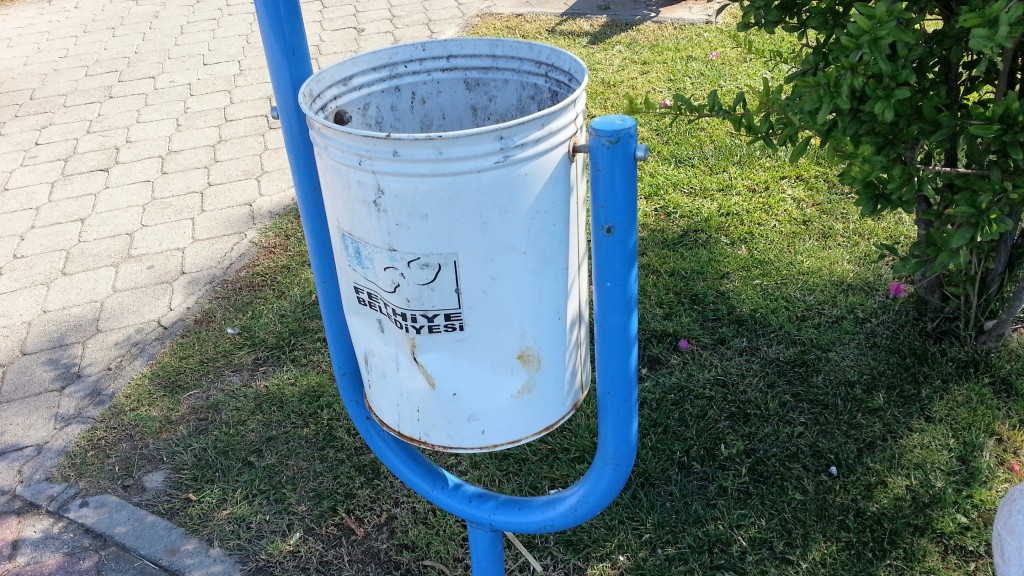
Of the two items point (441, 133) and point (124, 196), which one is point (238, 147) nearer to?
point (124, 196)

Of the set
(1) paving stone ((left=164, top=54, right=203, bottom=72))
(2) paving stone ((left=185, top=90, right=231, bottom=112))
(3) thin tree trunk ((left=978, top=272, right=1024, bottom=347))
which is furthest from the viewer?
(1) paving stone ((left=164, top=54, right=203, bottom=72))

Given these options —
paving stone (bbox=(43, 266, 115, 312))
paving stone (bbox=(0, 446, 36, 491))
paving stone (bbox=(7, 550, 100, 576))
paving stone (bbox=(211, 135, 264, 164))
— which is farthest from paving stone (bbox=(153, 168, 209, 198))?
paving stone (bbox=(7, 550, 100, 576))

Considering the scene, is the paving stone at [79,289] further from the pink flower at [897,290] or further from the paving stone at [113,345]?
the pink flower at [897,290]

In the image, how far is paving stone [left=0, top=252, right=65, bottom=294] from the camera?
3717 mm

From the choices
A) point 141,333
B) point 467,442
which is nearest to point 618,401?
point 467,442

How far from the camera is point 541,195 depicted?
1.47 meters

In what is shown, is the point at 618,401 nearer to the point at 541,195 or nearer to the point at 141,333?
the point at 541,195

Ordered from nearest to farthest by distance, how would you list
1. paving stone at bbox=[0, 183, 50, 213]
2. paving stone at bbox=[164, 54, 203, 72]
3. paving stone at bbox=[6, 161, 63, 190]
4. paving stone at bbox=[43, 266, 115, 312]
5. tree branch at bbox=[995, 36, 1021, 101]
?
tree branch at bbox=[995, 36, 1021, 101], paving stone at bbox=[43, 266, 115, 312], paving stone at bbox=[0, 183, 50, 213], paving stone at bbox=[6, 161, 63, 190], paving stone at bbox=[164, 54, 203, 72]

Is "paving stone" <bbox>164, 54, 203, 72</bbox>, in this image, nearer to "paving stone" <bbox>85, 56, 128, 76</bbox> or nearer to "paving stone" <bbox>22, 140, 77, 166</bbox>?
"paving stone" <bbox>85, 56, 128, 76</bbox>

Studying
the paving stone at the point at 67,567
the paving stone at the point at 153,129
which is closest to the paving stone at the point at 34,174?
the paving stone at the point at 153,129

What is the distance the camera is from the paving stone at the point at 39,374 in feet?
10.2

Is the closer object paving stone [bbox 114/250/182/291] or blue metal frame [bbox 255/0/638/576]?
blue metal frame [bbox 255/0/638/576]

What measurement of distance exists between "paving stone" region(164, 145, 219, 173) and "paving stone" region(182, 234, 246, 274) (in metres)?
0.85

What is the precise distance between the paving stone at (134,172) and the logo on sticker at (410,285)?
3.37m
